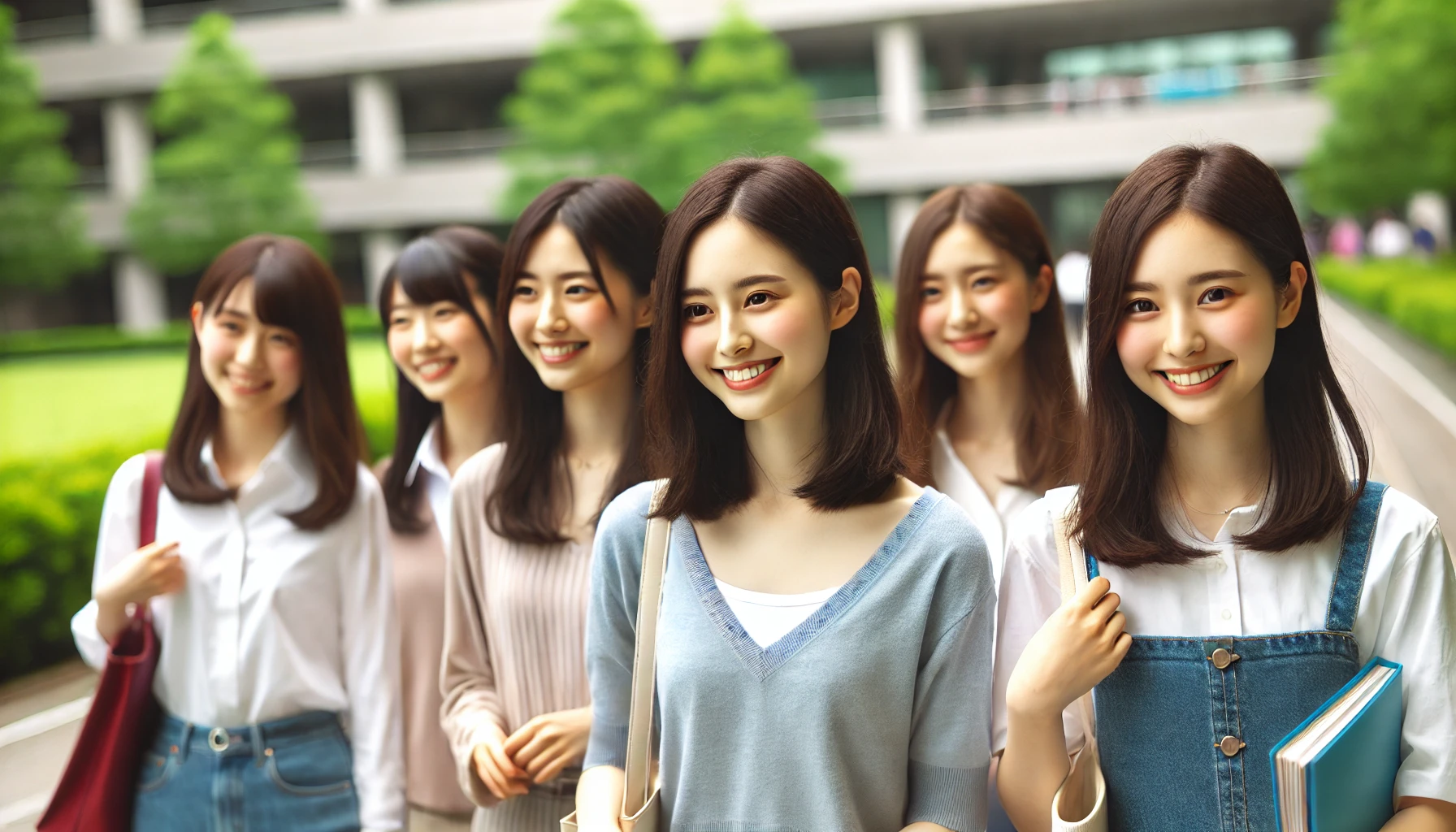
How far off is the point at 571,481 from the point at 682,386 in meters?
0.72

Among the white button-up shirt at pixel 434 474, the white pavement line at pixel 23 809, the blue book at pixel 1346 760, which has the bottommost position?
the white pavement line at pixel 23 809

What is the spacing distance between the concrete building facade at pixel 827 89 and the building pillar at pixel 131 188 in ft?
0.18

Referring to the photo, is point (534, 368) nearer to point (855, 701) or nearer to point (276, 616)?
point (276, 616)

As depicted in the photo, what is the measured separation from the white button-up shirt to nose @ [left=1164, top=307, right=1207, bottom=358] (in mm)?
1776

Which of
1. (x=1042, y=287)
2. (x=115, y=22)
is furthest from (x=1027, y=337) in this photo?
(x=115, y=22)

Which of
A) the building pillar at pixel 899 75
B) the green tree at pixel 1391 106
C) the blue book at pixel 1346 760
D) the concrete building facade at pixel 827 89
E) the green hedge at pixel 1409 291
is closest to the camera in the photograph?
the blue book at pixel 1346 760

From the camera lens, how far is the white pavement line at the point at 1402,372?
7961 millimetres

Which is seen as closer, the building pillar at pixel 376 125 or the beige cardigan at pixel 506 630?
the beige cardigan at pixel 506 630

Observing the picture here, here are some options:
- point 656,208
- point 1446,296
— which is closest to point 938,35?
point 1446,296

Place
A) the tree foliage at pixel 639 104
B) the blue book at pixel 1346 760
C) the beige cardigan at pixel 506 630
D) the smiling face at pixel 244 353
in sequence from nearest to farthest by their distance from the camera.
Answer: the blue book at pixel 1346 760
the beige cardigan at pixel 506 630
the smiling face at pixel 244 353
the tree foliage at pixel 639 104

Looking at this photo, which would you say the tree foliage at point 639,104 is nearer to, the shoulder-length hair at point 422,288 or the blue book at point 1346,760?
the shoulder-length hair at point 422,288

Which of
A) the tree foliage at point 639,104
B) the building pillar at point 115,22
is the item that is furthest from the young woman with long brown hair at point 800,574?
the building pillar at point 115,22

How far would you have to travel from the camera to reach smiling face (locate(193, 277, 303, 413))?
8.26ft

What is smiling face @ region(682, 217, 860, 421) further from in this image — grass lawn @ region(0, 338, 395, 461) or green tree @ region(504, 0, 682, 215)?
green tree @ region(504, 0, 682, 215)
